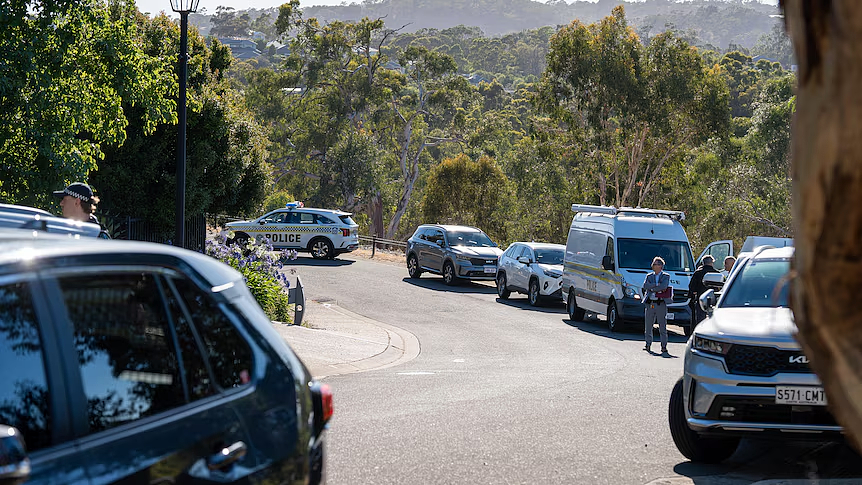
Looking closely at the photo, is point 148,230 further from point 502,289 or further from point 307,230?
point 307,230

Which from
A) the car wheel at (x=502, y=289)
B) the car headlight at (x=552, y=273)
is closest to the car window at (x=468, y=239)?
the car wheel at (x=502, y=289)

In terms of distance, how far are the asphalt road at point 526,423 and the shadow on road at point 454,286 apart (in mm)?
10002

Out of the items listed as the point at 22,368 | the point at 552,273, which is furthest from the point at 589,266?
the point at 22,368

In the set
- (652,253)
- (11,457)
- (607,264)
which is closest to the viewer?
(11,457)

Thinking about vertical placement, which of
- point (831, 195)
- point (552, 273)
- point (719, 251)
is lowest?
point (552, 273)

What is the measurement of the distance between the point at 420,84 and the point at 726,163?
17.3 meters

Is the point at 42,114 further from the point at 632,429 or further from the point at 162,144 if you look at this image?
the point at 162,144

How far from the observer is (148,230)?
2230 centimetres

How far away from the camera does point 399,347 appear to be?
17000 millimetres

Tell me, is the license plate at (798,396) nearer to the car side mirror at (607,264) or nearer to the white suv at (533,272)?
the car side mirror at (607,264)

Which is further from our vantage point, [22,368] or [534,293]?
[534,293]

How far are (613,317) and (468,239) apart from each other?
10336mm

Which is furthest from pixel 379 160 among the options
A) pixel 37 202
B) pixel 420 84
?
pixel 37 202

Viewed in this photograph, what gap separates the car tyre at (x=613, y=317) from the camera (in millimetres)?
20438
